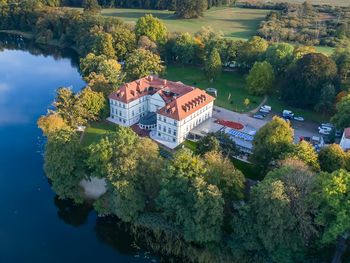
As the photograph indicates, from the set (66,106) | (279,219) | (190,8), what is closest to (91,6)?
(190,8)

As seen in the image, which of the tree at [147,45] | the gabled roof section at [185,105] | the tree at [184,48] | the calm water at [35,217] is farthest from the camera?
the tree at [147,45]

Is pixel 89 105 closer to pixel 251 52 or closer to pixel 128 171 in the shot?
pixel 128 171

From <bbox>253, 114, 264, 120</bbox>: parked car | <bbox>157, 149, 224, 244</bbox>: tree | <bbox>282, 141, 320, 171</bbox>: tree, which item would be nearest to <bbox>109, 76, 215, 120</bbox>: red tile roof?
<bbox>253, 114, 264, 120</bbox>: parked car

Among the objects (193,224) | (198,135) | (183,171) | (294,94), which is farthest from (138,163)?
(294,94)

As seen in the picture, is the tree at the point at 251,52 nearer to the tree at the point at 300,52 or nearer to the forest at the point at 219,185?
the tree at the point at 300,52

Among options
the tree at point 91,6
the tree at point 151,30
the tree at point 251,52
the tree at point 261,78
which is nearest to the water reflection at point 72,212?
the tree at point 261,78

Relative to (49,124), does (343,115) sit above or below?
above

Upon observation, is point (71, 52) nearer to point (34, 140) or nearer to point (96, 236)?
point (34, 140)
